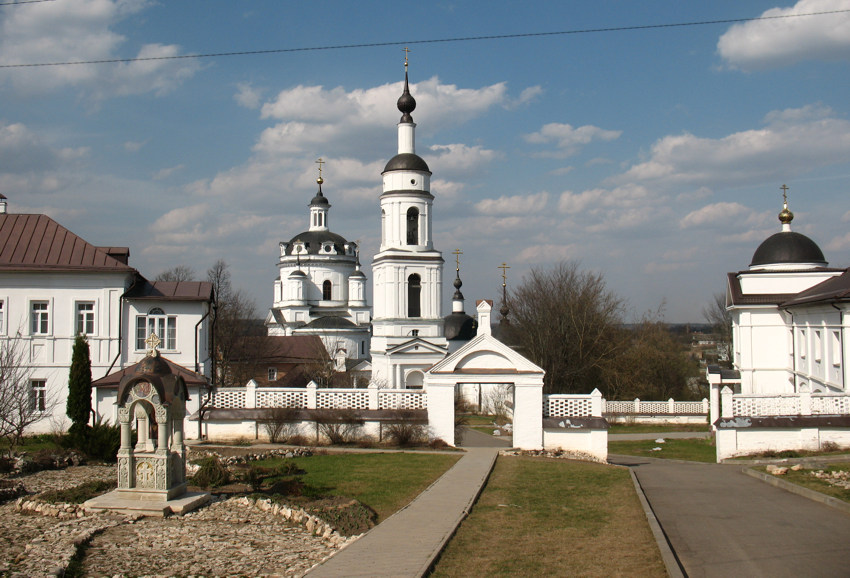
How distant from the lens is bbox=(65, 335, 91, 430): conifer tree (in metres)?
19.7

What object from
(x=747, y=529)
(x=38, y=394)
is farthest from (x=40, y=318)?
(x=747, y=529)

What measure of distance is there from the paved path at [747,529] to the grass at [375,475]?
4.04 meters

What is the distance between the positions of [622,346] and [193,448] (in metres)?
32.9

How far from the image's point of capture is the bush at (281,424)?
20.5 m

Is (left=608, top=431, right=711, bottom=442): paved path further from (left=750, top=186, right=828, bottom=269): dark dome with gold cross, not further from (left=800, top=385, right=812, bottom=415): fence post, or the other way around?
(left=800, top=385, right=812, bottom=415): fence post

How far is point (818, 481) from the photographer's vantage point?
13.7 meters

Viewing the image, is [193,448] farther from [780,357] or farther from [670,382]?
[670,382]

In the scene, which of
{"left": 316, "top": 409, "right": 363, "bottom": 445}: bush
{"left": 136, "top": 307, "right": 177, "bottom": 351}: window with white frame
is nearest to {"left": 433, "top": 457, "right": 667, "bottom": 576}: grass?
{"left": 316, "top": 409, "right": 363, "bottom": 445}: bush

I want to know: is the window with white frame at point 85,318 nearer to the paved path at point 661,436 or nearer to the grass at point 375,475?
the grass at point 375,475

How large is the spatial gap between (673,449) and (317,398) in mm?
12209

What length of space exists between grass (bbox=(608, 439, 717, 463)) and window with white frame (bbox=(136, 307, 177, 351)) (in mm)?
14850

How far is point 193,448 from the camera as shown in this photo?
61.8ft

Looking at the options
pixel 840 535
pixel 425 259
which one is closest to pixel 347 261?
pixel 425 259

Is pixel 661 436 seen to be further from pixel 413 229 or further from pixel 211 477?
pixel 211 477
